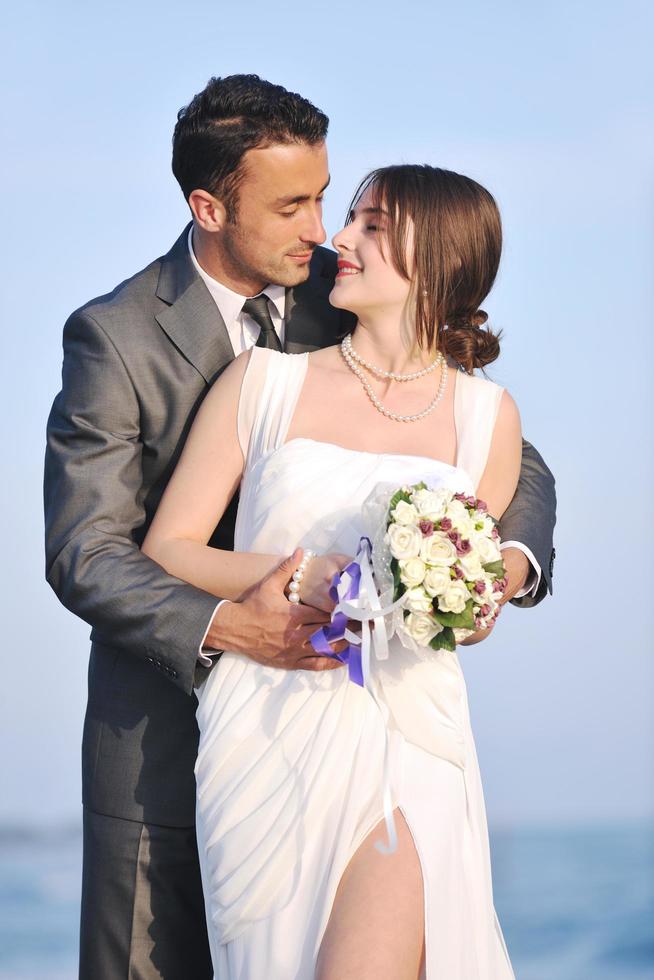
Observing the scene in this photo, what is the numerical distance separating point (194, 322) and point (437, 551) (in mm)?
1239

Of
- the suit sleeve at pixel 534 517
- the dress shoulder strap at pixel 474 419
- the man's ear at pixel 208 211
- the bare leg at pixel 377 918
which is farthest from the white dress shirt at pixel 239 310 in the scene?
the bare leg at pixel 377 918

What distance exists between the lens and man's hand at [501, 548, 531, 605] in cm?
333

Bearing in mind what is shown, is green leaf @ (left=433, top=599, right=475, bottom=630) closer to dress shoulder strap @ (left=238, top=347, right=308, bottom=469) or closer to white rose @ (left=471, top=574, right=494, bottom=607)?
white rose @ (left=471, top=574, right=494, bottom=607)

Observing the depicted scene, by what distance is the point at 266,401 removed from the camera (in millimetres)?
3311

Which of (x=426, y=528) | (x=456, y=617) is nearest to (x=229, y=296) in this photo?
(x=426, y=528)

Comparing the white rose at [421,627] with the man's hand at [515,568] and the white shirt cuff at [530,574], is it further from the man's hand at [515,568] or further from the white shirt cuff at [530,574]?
the white shirt cuff at [530,574]

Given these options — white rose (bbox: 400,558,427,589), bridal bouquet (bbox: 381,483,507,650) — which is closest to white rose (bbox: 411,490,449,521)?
bridal bouquet (bbox: 381,483,507,650)

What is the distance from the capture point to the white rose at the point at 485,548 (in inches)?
107

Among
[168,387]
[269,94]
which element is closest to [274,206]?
[269,94]

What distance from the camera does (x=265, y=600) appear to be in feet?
9.90

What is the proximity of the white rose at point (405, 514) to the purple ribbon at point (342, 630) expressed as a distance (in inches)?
5.5

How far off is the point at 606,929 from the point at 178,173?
28.0 ft

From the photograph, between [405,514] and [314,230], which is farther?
[314,230]

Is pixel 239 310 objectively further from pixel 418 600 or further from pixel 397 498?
pixel 418 600
